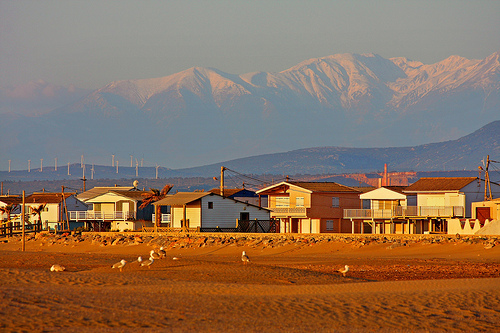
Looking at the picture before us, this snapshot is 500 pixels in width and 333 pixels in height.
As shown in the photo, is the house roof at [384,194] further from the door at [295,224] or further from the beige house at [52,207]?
the beige house at [52,207]

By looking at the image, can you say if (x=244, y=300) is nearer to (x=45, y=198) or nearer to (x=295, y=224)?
(x=295, y=224)

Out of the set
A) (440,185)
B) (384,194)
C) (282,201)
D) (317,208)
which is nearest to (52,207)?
(282,201)

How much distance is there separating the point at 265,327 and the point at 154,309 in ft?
11.1

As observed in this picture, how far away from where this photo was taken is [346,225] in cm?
7812

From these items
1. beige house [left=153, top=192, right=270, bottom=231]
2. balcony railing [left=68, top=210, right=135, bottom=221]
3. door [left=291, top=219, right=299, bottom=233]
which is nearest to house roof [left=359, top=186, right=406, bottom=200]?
door [left=291, top=219, right=299, bottom=233]

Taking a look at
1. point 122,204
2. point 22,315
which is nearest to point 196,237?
point 122,204

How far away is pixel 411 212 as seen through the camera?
68.6 m

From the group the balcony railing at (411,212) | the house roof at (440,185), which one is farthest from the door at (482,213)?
the house roof at (440,185)

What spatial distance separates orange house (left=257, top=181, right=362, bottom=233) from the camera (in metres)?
77.9

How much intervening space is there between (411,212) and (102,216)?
36.0 metres

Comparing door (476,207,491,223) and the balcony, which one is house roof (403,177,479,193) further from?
the balcony

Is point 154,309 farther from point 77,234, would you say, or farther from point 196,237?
point 77,234

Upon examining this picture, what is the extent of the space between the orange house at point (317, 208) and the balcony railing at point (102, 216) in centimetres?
1681

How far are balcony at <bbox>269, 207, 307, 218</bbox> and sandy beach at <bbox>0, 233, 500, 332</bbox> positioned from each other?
139 feet
